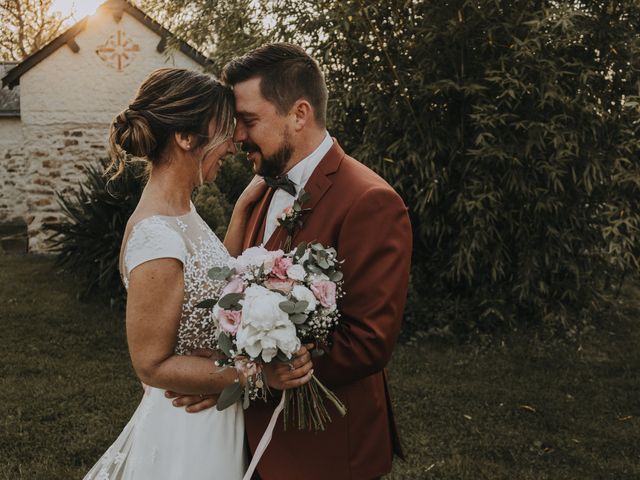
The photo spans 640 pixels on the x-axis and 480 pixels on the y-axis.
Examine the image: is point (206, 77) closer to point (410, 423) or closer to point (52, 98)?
point (410, 423)

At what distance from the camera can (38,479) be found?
404 centimetres

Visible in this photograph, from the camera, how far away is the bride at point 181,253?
2.01m

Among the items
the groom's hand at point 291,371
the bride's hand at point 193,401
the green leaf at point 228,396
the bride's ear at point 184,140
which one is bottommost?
the bride's hand at point 193,401

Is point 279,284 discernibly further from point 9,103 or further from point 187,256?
point 9,103

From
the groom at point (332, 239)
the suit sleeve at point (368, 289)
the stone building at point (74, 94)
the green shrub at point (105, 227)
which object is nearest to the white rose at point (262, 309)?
the groom at point (332, 239)

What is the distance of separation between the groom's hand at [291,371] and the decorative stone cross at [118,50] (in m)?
11.3

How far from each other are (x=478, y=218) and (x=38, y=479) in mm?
3976

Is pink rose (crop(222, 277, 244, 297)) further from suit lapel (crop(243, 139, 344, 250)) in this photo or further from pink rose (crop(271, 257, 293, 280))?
suit lapel (crop(243, 139, 344, 250))

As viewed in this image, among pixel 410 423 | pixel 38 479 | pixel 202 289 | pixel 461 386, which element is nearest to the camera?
pixel 202 289

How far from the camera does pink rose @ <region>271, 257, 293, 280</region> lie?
1.84m

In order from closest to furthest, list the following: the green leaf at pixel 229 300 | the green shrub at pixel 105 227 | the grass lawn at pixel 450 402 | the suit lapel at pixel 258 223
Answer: the green leaf at pixel 229 300 → the suit lapel at pixel 258 223 → the grass lawn at pixel 450 402 → the green shrub at pixel 105 227

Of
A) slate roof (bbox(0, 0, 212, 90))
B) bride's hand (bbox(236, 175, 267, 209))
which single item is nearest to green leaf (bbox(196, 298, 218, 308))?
bride's hand (bbox(236, 175, 267, 209))

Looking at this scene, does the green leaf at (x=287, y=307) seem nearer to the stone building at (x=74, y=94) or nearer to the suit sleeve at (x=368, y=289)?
the suit sleeve at (x=368, y=289)

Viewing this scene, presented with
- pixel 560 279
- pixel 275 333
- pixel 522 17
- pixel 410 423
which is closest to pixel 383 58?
pixel 522 17
